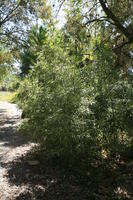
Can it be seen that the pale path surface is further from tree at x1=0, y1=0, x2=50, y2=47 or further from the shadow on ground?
tree at x1=0, y1=0, x2=50, y2=47

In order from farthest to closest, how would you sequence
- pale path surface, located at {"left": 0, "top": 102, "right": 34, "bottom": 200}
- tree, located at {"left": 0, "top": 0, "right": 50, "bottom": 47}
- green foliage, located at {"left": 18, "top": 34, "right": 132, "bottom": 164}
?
tree, located at {"left": 0, "top": 0, "right": 50, "bottom": 47} → green foliage, located at {"left": 18, "top": 34, "right": 132, "bottom": 164} → pale path surface, located at {"left": 0, "top": 102, "right": 34, "bottom": 200}

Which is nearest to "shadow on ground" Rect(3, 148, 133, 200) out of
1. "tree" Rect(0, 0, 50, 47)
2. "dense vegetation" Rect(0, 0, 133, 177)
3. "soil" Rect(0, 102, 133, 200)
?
"soil" Rect(0, 102, 133, 200)

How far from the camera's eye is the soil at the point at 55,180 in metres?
5.90

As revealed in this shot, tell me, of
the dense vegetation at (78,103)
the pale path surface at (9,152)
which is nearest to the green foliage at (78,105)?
the dense vegetation at (78,103)

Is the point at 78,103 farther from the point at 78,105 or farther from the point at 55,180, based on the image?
the point at 55,180

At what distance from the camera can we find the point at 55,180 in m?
6.55

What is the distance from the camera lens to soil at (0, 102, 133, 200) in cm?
590

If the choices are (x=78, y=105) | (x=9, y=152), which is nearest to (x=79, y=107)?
(x=78, y=105)

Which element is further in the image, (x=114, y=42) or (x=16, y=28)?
(x=16, y=28)

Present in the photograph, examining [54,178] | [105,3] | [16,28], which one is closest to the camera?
[54,178]

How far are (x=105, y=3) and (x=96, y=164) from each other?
5640mm

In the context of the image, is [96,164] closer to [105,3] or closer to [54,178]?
[54,178]

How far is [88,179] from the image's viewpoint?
22.3 feet

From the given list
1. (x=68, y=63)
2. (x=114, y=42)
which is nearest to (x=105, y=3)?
(x=114, y=42)
